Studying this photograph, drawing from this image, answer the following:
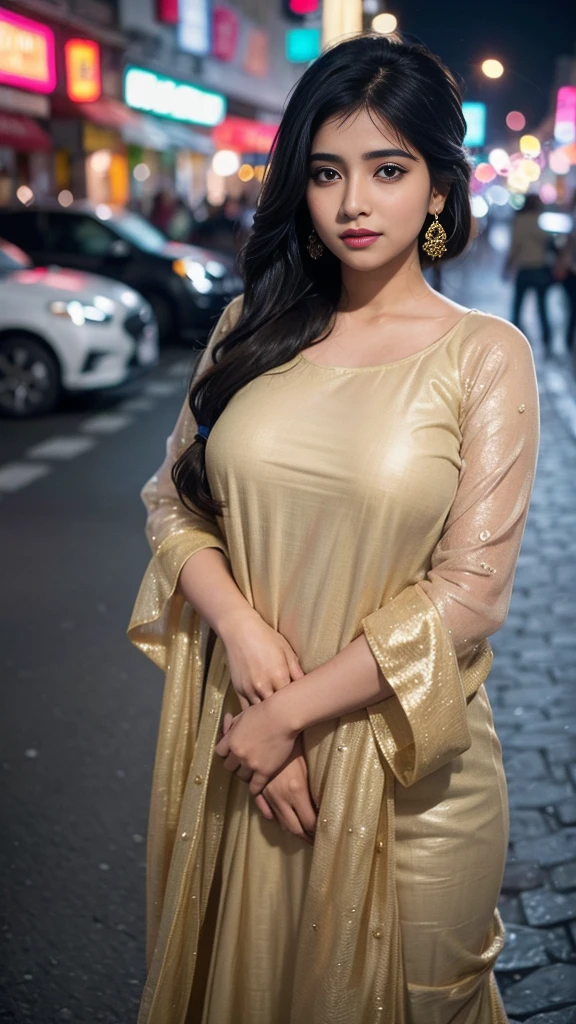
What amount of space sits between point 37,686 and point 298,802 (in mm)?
2878

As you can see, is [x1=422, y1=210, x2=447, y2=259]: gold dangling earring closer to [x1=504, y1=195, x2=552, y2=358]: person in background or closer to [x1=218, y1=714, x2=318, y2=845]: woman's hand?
[x1=218, y1=714, x2=318, y2=845]: woman's hand

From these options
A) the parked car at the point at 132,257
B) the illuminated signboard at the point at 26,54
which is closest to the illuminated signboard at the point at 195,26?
the illuminated signboard at the point at 26,54

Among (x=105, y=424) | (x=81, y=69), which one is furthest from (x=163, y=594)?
(x=81, y=69)

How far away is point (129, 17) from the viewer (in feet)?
70.5

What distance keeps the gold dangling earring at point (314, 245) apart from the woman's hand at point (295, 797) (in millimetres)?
840

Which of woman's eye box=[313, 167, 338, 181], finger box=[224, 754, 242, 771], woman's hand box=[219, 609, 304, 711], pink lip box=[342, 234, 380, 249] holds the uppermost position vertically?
woman's eye box=[313, 167, 338, 181]

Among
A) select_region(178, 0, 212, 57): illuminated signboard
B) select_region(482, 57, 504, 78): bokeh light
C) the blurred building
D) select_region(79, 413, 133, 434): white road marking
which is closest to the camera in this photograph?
select_region(482, 57, 504, 78): bokeh light

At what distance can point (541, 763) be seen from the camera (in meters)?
3.87

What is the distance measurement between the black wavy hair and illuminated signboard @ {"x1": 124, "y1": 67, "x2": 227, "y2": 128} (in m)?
20.3

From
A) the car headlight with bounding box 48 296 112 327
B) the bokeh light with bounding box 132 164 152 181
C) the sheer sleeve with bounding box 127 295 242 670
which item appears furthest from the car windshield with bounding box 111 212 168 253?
the sheer sleeve with bounding box 127 295 242 670

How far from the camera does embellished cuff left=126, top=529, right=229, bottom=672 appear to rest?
6.34 ft

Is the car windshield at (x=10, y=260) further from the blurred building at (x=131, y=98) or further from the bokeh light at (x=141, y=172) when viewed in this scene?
the bokeh light at (x=141, y=172)

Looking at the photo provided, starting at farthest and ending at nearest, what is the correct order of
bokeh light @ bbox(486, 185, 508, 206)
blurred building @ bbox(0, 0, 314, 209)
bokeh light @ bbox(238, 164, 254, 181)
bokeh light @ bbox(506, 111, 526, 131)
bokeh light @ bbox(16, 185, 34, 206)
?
1. bokeh light @ bbox(486, 185, 508, 206)
2. bokeh light @ bbox(238, 164, 254, 181)
3. bokeh light @ bbox(16, 185, 34, 206)
4. blurred building @ bbox(0, 0, 314, 209)
5. bokeh light @ bbox(506, 111, 526, 131)

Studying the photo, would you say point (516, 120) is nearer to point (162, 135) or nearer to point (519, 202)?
point (519, 202)
